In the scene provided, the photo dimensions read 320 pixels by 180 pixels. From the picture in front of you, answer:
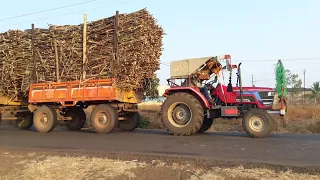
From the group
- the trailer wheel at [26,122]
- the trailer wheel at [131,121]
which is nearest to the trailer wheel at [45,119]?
the trailer wheel at [26,122]

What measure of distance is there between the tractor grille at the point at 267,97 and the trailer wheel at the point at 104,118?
5.29 meters

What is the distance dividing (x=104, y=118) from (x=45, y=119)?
2794 mm

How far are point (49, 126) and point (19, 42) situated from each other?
3.96 meters

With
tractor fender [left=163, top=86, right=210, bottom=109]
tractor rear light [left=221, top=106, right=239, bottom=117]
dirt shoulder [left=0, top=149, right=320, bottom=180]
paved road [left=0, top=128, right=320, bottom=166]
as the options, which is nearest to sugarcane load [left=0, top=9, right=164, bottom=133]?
tractor fender [left=163, top=86, right=210, bottom=109]

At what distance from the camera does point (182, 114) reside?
12008 millimetres

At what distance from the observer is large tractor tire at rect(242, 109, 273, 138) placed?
35.4ft

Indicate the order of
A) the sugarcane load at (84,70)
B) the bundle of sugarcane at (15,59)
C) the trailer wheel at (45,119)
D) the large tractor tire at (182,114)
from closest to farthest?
1. the large tractor tire at (182,114)
2. the sugarcane load at (84,70)
3. the trailer wheel at (45,119)
4. the bundle of sugarcane at (15,59)

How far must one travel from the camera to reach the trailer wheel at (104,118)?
13203 mm

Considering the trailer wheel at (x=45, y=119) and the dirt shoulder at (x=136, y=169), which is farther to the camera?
the trailer wheel at (x=45, y=119)

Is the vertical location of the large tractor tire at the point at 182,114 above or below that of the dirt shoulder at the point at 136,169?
above

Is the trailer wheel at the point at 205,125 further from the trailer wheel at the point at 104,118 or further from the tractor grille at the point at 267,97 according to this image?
the trailer wheel at the point at 104,118

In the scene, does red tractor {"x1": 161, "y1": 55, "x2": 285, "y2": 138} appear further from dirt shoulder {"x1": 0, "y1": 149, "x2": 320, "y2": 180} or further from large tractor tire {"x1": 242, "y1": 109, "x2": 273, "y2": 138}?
dirt shoulder {"x1": 0, "y1": 149, "x2": 320, "y2": 180}

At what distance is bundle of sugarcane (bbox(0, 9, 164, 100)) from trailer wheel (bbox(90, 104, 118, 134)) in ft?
3.47

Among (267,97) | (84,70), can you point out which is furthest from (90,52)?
(267,97)
